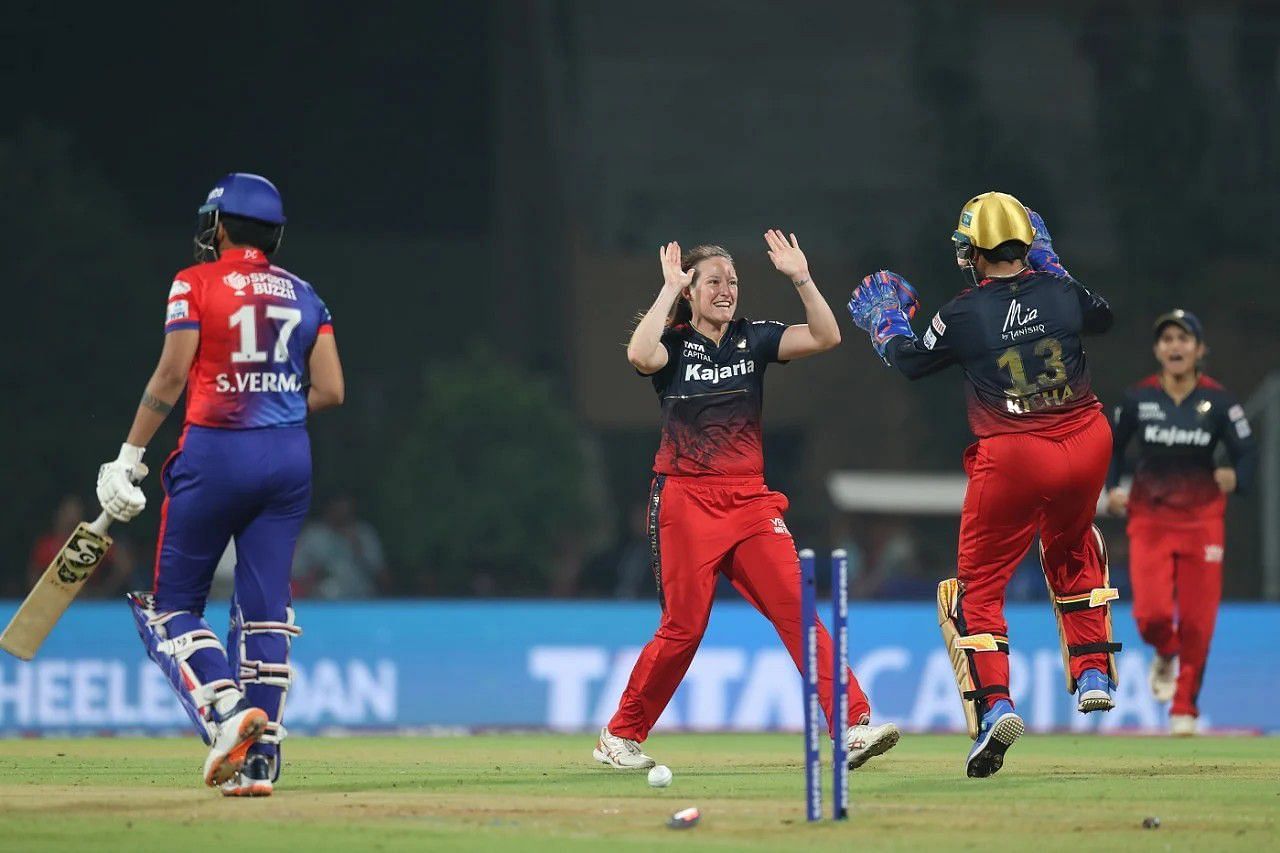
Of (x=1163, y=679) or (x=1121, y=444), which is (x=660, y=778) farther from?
(x=1163, y=679)

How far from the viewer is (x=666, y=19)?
91.9ft

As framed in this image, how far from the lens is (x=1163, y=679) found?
43.4ft

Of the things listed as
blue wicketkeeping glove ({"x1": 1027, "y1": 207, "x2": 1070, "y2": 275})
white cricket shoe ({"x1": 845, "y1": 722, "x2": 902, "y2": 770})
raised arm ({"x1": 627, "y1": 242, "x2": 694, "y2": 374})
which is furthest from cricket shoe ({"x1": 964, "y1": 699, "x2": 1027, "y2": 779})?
raised arm ({"x1": 627, "y1": 242, "x2": 694, "y2": 374})

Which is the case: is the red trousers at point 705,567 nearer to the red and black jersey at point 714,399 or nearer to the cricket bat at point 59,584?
the red and black jersey at point 714,399

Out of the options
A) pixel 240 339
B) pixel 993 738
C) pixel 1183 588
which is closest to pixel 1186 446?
pixel 1183 588

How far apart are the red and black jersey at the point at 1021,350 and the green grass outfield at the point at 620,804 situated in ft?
5.07

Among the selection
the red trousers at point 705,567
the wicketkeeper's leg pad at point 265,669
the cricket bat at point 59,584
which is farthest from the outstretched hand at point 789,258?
the cricket bat at point 59,584

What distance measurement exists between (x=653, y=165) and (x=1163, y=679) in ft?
52.7

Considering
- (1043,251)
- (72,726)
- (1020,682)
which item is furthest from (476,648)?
(1043,251)

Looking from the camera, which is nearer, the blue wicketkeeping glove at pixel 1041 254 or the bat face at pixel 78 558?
the bat face at pixel 78 558

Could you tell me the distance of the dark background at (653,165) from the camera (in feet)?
83.7

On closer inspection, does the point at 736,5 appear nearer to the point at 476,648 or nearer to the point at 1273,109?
the point at 1273,109

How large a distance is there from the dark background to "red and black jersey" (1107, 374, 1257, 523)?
415 inches

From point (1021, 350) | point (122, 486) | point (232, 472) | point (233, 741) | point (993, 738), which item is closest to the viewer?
point (233, 741)
